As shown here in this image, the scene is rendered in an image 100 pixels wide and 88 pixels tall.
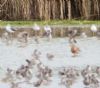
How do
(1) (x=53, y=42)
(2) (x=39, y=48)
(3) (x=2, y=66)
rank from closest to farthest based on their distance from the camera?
1. (3) (x=2, y=66)
2. (2) (x=39, y=48)
3. (1) (x=53, y=42)

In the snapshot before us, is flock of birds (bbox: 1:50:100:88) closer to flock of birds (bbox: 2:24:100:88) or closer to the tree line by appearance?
flock of birds (bbox: 2:24:100:88)

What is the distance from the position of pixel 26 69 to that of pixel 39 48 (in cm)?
315

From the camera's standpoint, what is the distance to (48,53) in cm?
914

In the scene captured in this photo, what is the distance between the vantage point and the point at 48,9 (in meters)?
18.2

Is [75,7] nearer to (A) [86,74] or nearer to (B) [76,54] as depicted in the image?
(B) [76,54]

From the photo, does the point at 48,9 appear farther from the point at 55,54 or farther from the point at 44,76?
the point at 44,76

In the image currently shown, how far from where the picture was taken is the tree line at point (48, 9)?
18234 millimetres

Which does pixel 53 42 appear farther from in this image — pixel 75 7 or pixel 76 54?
pixel 75 7

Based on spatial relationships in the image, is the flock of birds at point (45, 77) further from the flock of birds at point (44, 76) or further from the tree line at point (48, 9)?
the tree line at point (48, 9)

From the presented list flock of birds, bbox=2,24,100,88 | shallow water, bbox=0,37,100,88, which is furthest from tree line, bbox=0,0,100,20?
flock of birds, bbox=2,24,100,88

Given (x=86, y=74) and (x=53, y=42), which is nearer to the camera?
(x=86, y=74)

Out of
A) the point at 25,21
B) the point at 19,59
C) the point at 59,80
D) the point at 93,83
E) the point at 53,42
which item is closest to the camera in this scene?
the point at 93,83

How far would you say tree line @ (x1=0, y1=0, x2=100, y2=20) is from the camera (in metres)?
18.2

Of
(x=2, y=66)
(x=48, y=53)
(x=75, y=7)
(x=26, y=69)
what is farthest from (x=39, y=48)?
(x=75, y=7)
